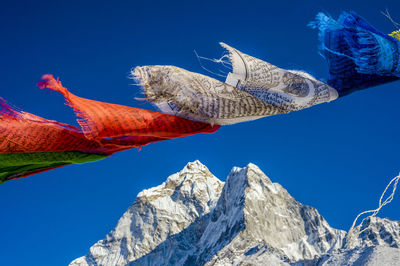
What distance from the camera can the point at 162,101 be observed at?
363 centimetres

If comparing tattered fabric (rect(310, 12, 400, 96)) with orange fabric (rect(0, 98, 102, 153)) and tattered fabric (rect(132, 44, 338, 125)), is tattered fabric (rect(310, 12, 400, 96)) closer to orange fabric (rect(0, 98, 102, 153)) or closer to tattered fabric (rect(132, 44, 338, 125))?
tattered fabric (rect(132, 44, 338, 125))

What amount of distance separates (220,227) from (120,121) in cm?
13916

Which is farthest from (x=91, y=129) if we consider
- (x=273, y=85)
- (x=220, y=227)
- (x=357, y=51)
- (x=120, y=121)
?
(x=220, y=227)

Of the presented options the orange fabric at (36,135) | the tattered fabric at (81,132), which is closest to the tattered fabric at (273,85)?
the tattered fabric at (81,132)

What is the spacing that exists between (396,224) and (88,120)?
138 m

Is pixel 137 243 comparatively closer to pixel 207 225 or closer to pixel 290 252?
pixel 207 225

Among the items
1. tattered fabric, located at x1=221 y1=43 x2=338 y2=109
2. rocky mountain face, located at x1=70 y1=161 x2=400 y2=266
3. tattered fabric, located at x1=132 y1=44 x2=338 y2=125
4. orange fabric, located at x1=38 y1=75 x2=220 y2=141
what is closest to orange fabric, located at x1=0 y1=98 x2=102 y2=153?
orange fabric, located at x1=38 y1=75 x2=220 y2=141

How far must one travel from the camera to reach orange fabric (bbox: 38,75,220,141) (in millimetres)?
3512

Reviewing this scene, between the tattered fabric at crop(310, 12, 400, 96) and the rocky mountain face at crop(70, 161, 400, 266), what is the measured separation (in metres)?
92.2

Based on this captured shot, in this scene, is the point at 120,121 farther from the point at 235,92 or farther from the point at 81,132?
the point at 235,92

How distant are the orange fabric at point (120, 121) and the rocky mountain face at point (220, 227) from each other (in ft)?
302

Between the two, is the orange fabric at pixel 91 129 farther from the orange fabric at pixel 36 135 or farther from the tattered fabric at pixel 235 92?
the tattered fabric at pixel 235 92

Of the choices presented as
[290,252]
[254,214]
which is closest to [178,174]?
[254,214]

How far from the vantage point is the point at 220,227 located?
458ft
